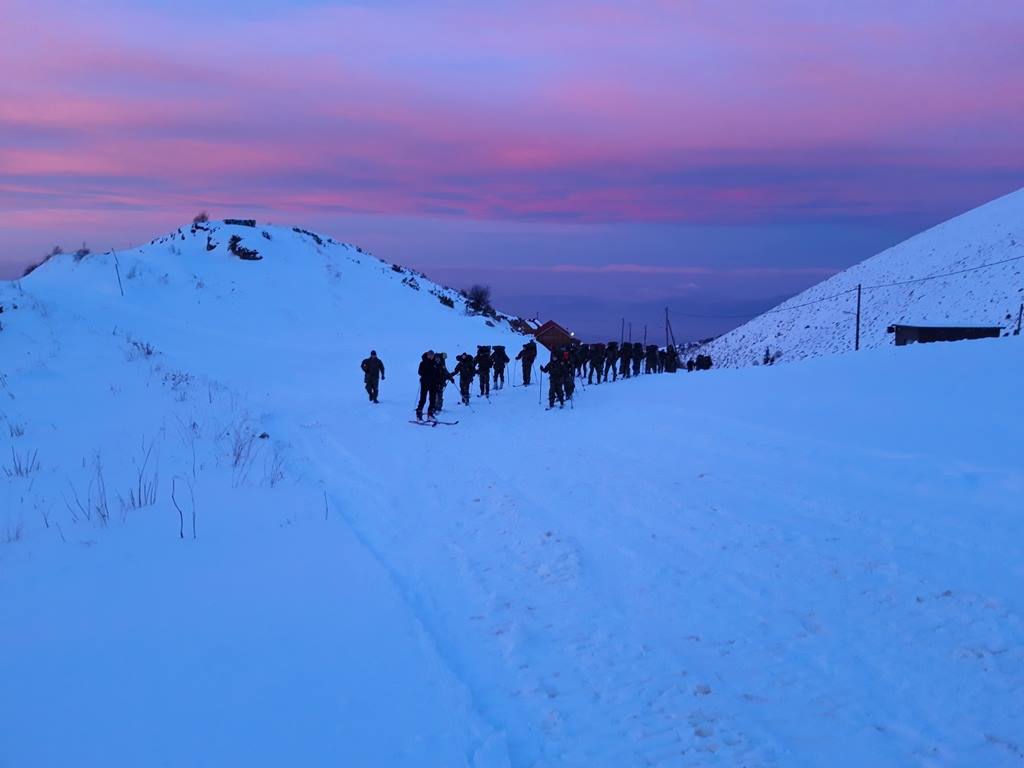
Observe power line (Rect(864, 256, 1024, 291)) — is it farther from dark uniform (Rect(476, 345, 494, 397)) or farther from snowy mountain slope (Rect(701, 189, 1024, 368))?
dark uniform (Rect(476, 345, 494, 397))

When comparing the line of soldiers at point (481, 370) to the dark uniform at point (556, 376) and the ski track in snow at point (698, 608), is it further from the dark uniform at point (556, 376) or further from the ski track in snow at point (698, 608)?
the ski track in snow at point (698, 608)

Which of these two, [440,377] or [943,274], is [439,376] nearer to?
[440,377]

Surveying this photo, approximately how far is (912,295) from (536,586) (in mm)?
64011

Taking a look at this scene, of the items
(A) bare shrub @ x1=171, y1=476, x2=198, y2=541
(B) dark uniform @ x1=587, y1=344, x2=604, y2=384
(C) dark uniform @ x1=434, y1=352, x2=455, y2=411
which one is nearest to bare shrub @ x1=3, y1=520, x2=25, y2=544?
(A) bare shrub @ x1=171, y1=476, x2=198, y2=541

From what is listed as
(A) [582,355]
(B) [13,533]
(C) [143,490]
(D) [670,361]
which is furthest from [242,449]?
(D) [670,361]

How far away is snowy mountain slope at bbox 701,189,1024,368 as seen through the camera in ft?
172

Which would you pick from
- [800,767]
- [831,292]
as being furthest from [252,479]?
[831,292]

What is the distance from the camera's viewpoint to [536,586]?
22.2ft

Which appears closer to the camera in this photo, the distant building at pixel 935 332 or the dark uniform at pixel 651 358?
the distant building at pixel 935 332

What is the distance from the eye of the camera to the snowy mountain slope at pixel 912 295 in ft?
172

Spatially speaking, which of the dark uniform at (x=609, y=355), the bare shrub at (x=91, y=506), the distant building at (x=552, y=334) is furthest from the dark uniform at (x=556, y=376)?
the distant building at (x=552, y=334)

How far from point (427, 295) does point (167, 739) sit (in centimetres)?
5362

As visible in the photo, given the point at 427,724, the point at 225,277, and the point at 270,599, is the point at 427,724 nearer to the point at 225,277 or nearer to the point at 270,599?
the point at 270,599

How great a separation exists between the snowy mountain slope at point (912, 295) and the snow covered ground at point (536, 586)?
41.2 metres
